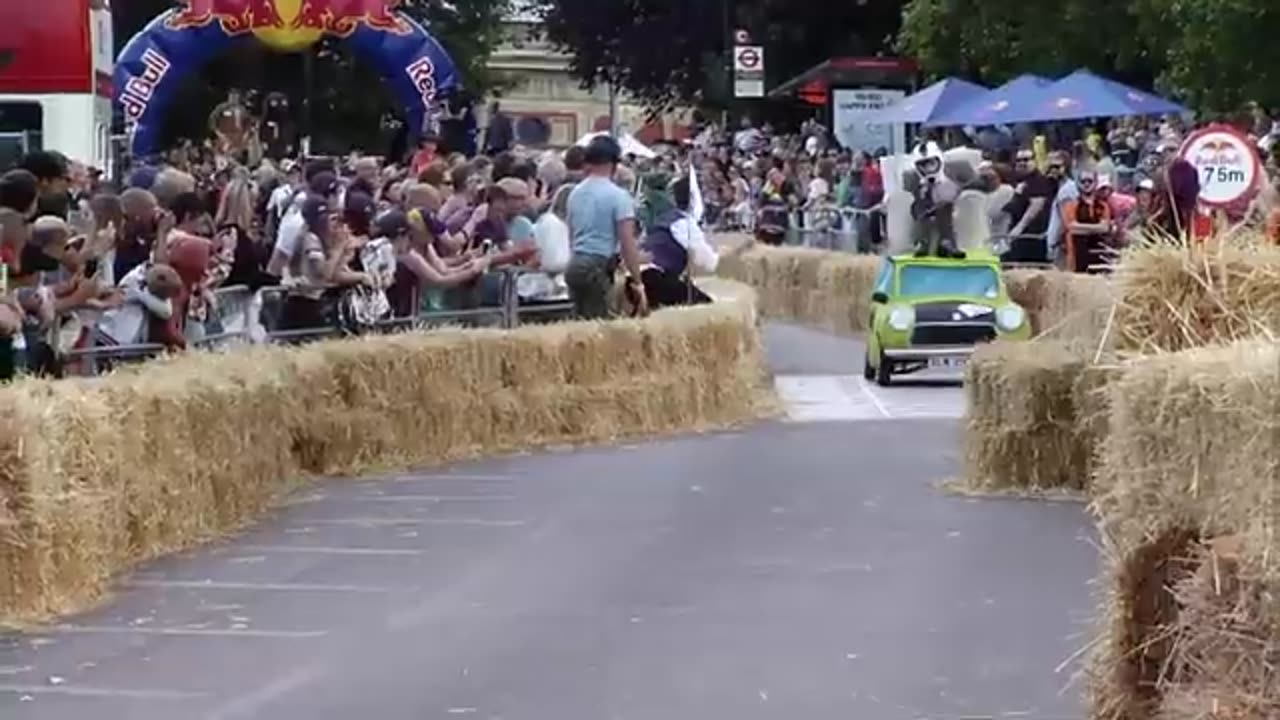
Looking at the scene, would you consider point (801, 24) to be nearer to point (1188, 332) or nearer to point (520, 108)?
point (520, 108)

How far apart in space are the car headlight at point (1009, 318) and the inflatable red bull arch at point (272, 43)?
6.14m

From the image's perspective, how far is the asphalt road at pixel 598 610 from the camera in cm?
996

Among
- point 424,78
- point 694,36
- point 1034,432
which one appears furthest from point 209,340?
point 694,36

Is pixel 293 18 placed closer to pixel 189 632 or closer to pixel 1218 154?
pixel 1218 154

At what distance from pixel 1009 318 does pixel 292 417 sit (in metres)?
11.0

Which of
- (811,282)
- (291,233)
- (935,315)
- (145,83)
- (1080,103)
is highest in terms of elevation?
(145,83)

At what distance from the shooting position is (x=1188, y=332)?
1007 centimetres

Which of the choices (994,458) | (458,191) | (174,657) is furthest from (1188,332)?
(458,191)

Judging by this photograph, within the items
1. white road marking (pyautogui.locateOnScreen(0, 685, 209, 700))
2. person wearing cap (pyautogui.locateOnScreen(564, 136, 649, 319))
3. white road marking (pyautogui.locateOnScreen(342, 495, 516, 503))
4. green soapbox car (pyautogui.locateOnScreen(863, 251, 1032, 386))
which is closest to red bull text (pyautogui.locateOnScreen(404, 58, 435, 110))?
green soapbox car (pyautogui.locateOnScreen(863, 251, 1032, 386))

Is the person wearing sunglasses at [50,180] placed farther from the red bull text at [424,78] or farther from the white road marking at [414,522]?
the red bull text at [424,78]

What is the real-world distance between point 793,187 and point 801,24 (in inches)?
525

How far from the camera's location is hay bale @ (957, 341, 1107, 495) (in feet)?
54.3

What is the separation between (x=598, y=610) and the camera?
11.9m

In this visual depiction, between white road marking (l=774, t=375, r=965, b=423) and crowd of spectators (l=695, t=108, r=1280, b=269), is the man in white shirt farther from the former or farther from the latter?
crowd of spectators (l=695, t=108, r=1280, b=269)
